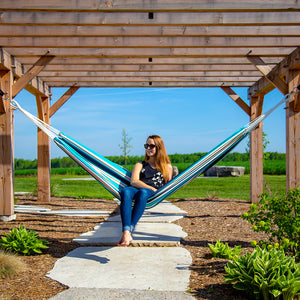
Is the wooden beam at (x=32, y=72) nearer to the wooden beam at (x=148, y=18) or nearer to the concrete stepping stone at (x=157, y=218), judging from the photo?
the wooden beam at (x=148, y=18)

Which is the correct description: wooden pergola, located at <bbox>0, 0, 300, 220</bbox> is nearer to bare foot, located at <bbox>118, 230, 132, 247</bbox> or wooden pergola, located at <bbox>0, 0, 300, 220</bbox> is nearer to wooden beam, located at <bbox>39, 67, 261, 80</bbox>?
wooden beam, located at <bbox>39, 67, 261, 80</bbox>

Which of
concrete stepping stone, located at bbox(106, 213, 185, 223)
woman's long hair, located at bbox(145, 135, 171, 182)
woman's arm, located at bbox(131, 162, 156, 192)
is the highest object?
woman's long hair, located at bbox(145, 135, 171, 182)

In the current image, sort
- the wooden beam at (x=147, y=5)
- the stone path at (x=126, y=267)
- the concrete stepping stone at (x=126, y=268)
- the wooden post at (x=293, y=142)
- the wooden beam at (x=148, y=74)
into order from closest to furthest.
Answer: the stone path at (x=126, y=267), the concrete stepping stone at (x=126, y=268), the wooden beam at (x=147, y=5), the wooden post at (x=293, y=142), the wooden beam at (x=148, y=74)

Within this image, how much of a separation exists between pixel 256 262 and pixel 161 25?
2.37m

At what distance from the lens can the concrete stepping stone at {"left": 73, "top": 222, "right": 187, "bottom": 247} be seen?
10.6 feet

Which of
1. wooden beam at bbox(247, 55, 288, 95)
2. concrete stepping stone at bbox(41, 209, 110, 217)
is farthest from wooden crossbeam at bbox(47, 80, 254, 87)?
concrete stepping stone at bbox(41, 209, 110, 217)

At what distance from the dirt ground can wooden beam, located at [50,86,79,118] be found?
167 centimetres

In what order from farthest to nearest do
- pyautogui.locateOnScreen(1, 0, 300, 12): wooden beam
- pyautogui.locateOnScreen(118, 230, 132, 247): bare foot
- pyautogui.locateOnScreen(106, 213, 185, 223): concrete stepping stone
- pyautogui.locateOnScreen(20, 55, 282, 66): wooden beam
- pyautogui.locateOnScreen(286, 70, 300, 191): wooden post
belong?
pyautogui.locateOnScreen(20, 55, 282, 66): wooden beam
pyautogui.locateOnScreen(106, 213, 185, 223): concrete stepping stone
pyautogui.locateOnScreen(286, 70, 300, 191): wooden post
pyautogui.locateOnScreen(1, 0, 300, 12): wooden beam
pyautogui.locateOnScreen(118, 230, 132, 247): bare foot

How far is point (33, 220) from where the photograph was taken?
460 cm

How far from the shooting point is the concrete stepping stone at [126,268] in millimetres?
2229

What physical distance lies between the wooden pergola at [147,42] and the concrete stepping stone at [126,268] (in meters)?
1.79

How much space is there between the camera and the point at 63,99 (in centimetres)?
642

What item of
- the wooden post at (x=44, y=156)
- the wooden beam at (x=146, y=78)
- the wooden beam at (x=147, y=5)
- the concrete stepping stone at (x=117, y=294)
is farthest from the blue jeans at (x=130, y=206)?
the wooden post at (x=44, y=156)

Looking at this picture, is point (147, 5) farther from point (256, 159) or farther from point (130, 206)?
point (256, 159)
